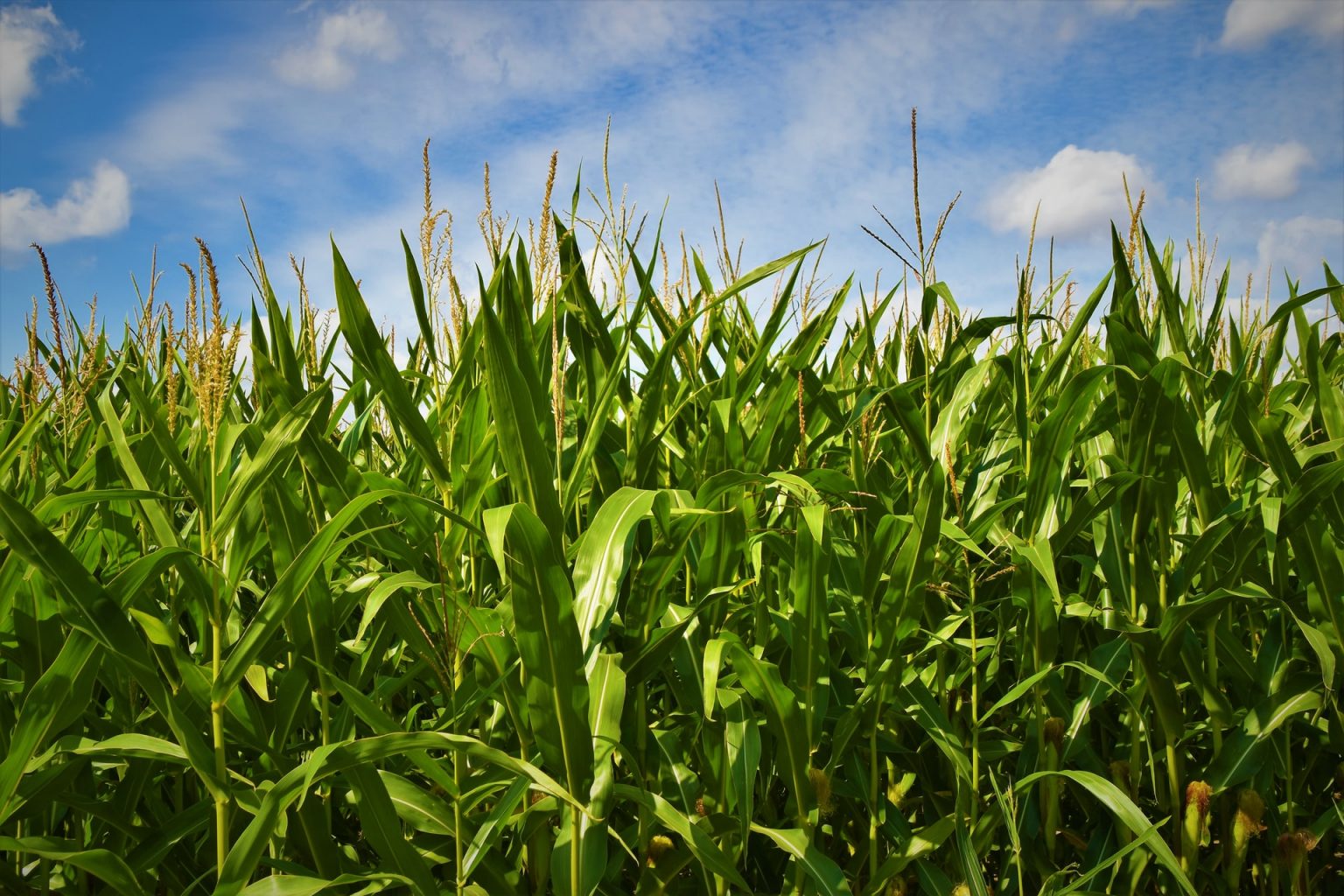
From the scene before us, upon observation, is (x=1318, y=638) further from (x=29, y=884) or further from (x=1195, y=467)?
(x=29, y=884)

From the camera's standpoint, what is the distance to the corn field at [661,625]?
1.12 m

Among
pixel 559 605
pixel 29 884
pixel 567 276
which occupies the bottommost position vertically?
pixel 29 884

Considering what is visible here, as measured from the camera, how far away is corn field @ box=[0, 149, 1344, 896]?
1.12 metres

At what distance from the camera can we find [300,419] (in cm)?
115

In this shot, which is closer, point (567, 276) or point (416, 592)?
point (416, 592)

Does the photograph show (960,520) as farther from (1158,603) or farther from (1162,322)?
(1162,322)

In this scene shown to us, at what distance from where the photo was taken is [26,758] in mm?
1116

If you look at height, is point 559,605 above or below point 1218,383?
below

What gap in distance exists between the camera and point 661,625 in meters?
1.44

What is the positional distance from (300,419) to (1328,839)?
77.7 inches

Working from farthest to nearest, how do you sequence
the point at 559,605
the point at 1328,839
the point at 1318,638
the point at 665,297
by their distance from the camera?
the point at 665,297, the point at 1328,839, the point at 1318,638, the point at 559,605

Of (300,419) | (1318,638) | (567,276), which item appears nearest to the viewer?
(300,419)

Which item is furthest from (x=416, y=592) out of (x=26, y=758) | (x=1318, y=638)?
(x=1318, y=638)

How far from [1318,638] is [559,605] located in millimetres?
1149
